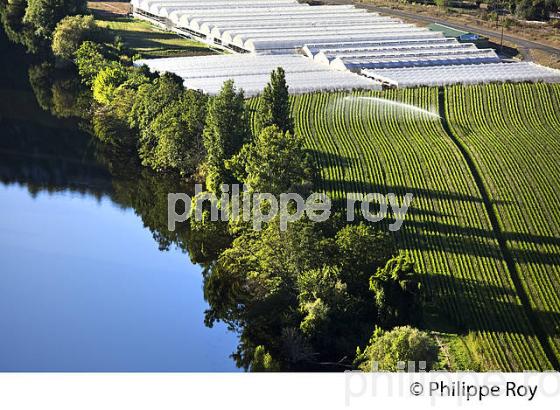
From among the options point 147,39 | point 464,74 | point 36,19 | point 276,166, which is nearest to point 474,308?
point 276,166

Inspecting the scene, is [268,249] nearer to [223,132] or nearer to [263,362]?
[263,362]

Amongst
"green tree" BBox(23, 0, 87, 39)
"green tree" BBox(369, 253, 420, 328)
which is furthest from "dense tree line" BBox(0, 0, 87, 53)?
"green tree" BBox(369, 253, 420, 328)

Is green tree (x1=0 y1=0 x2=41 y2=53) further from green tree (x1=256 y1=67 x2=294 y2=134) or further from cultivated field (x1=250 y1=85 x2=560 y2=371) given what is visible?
green tree (x1=256 y1=67 x2=294 y2=134)

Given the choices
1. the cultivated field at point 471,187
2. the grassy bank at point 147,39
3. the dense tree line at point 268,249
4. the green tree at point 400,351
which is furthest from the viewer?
the grassy bank at point 147,39

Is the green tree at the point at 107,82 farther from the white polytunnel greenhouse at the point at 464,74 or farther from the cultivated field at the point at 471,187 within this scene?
the white polytunnel greenhouse at the point at 464,74

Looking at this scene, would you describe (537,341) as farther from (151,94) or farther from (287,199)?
(151,94)

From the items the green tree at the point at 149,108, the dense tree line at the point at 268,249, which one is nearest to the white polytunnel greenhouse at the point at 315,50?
the green tree at the point at 149,108
